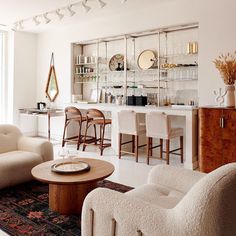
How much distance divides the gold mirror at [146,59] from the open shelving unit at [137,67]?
0.09m

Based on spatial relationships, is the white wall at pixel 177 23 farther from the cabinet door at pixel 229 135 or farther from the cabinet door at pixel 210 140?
the cabinet door at pixel 229 135

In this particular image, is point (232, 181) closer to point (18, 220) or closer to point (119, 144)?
point (18, 220)

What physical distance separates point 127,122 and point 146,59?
5.12 feet

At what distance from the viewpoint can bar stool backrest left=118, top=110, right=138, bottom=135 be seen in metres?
5.00

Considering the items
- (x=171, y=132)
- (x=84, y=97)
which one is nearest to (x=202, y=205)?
(x=171, y=132)

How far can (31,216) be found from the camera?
2.82m

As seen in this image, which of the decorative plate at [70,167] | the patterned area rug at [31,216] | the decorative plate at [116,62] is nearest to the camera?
the patterned area rug at [31,216]

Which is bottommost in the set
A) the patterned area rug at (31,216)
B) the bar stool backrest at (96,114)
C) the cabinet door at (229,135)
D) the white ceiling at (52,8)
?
the patterned area rug at (31,216)

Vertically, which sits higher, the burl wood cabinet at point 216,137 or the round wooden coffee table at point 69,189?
the burl wood cabinet at point 216,137

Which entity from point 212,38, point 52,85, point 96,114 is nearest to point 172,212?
point 212,38

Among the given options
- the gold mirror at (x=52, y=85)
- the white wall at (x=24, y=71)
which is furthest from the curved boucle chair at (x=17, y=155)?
the white wall at (x=24, y=71)

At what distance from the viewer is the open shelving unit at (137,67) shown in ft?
17.8

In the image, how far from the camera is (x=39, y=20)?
648 cm

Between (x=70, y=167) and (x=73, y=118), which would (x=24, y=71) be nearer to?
(x=73, y=118)
